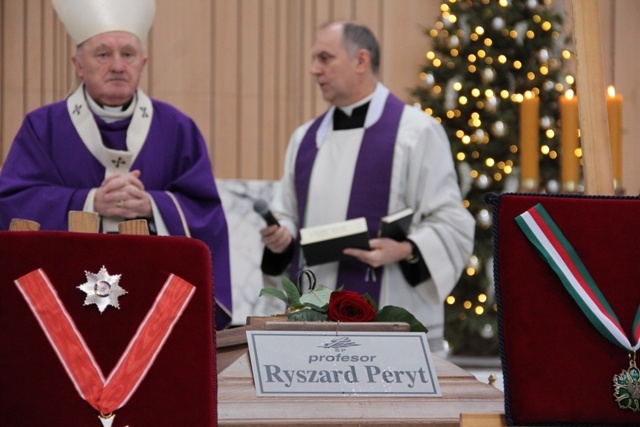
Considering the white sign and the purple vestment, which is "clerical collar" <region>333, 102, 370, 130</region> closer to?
the purple vestment

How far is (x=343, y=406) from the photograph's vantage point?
2475 millimetres

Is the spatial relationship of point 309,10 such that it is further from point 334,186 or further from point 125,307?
point 125,307

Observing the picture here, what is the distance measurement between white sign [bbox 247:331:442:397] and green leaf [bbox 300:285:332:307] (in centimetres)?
25

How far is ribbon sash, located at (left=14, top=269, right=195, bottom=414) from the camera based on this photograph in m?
2.11

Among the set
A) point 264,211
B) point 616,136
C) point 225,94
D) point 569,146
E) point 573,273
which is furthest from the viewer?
point 225,94

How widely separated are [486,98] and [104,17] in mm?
3832

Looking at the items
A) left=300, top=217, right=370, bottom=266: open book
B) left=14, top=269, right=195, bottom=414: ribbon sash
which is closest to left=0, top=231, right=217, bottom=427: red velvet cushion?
left=14, top=269, right=195, bottom=414: ribbon sash

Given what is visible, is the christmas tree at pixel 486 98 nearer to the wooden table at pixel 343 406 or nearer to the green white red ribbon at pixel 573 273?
the wooden table at pixel 343 406

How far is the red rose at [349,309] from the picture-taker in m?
2.75

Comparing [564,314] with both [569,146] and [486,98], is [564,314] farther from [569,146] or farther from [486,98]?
[486,98]

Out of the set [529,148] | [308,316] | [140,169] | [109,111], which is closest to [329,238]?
[140,169]

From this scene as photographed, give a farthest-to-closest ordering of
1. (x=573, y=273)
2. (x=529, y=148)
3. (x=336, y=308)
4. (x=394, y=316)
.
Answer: (x=529, y=148)
(x=394, y=316)
(x=336, y=308)
(x=573, y=273)

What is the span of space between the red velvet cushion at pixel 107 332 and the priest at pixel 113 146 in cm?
203

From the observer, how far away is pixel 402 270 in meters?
5.32
